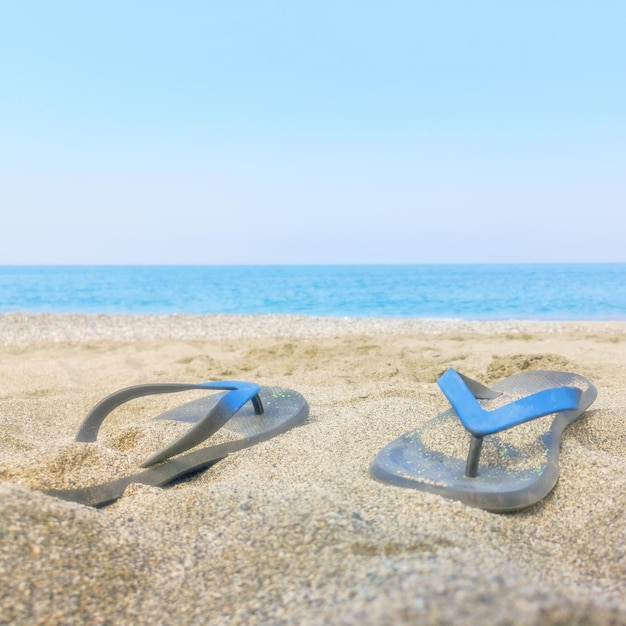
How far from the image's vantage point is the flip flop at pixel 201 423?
1637 mm

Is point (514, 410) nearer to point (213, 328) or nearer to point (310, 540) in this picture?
point (310, 540)

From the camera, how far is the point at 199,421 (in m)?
1.86

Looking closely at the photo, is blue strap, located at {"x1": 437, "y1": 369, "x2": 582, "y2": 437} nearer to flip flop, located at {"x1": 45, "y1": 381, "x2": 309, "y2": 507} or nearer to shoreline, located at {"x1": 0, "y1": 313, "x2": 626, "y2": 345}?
flip flop, located at {"x1": 45, "y1": 381, "x2": 309, "y2": 507}

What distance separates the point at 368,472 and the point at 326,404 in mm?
1217

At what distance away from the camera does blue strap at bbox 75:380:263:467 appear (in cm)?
181

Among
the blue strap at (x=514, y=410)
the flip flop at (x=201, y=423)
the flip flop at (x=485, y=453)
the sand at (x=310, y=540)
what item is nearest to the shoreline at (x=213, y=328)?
the flip flop at (x=201, y=423)

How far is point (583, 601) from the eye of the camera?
2.57ft

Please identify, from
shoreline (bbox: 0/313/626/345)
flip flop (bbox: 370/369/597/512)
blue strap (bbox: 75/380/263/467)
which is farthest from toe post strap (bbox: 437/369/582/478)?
shoreline (bbox: 0/313/626/345)

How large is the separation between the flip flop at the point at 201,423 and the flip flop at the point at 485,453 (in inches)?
23.5

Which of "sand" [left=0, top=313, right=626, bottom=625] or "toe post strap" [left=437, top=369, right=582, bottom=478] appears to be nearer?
"sand" [left=0, top=313, right=626, bottom=625]

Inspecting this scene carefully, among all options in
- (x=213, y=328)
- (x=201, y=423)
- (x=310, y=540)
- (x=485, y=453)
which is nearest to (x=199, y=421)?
(x=201, y=423)

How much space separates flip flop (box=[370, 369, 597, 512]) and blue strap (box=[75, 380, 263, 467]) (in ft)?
1.97

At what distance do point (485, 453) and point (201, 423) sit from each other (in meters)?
0.97

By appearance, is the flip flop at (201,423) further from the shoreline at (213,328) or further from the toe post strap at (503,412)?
the shoreline at (213,328)
